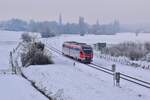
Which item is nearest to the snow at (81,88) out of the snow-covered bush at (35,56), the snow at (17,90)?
the snow at (17,90)

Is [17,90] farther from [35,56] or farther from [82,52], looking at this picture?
[82,52]

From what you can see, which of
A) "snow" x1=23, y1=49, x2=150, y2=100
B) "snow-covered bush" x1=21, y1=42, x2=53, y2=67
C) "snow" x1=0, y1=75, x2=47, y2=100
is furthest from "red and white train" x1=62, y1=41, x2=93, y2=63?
"snow" x1=0, y1=75, x2=47, y2=100

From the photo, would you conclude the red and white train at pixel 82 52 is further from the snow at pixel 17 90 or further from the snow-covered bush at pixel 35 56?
the snow at pixel 17 90

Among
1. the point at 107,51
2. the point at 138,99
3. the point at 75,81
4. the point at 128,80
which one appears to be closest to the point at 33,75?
the point at 75,81

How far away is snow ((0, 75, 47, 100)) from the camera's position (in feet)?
70.1

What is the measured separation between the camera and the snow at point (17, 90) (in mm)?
21377

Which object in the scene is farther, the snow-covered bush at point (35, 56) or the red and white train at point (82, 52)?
the red and white train at point (82, 52)

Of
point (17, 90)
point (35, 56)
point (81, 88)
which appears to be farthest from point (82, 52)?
point (81, 88)

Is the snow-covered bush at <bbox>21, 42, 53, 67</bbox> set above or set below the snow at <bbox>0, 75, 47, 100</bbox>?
above

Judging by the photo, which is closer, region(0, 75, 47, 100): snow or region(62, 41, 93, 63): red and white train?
region(0, 75, 47, 100): snow

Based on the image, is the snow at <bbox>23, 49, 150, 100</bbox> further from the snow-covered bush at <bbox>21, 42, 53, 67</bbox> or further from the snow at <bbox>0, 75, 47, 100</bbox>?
the snow-covered bush at <bbox>21, 42, 53, 67</bbox>

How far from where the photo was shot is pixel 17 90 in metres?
24.2

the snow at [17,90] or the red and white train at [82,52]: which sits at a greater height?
the red and white train at [82,52]

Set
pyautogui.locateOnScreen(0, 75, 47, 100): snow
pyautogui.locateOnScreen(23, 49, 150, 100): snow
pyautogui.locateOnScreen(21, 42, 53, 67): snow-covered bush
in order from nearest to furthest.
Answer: pyautogui.locateOnScreen(23, 49, 150, 100): snow, pyautogui.locateOnScreen(0, 75, 47, 100): snow, pyautogui.locateOnScreen(21, 42, 53, 67): snow-covered bush
